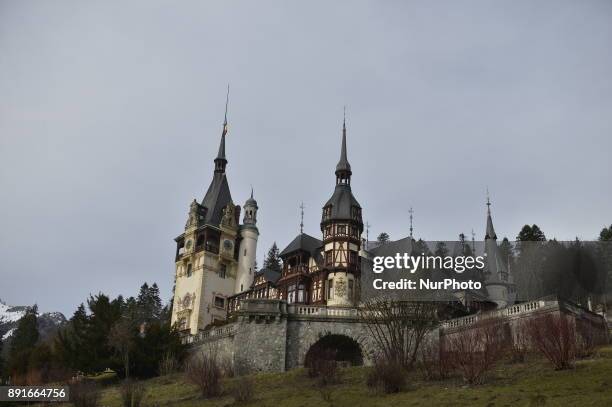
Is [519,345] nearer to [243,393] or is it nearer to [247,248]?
[243,393]

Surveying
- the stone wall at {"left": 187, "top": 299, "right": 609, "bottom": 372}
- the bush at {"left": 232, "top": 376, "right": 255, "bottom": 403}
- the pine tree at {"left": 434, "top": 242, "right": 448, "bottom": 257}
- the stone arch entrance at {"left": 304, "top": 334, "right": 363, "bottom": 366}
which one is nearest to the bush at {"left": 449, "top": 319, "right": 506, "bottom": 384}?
the stone wall at {"left": 187, "top": 299, "right": 609, "bottom": 372}

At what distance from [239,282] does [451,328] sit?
113 ft

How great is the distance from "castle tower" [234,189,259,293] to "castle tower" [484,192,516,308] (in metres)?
26.0

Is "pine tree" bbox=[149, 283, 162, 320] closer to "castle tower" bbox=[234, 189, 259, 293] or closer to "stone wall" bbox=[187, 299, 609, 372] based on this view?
"castle tower" bbox=[234, 189, 259, 293]

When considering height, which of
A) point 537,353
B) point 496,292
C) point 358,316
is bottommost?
point 537,353

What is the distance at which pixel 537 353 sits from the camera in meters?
36.1

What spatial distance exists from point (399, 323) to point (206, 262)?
119 feet

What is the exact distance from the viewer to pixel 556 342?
105 ft

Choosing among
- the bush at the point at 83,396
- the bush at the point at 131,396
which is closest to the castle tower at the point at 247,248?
the bush at the point at 83,396

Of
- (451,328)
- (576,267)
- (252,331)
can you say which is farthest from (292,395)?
(576,267)

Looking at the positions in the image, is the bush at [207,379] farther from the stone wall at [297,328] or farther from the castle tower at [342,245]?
the castle tower at [342,245]

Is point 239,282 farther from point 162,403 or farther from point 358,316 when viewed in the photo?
point 162,403

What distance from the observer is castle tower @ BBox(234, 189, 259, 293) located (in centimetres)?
7638

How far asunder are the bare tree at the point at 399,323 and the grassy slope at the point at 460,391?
2.97 metres
